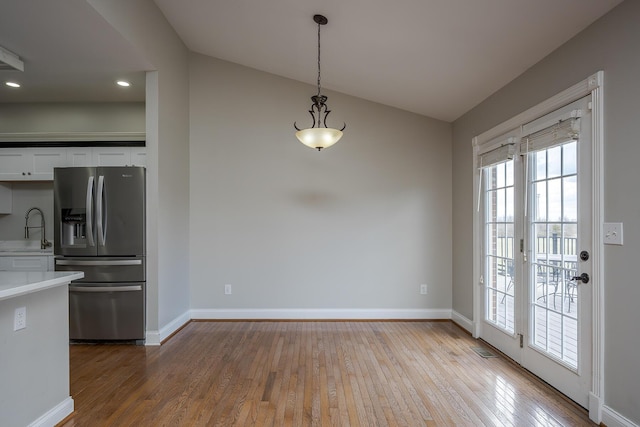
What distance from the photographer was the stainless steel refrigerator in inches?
136

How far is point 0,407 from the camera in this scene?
176cm

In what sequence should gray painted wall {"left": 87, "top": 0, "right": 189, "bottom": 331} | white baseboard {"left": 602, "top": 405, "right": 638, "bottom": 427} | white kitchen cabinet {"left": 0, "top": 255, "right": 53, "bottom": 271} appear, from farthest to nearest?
white kitchen cabinet {"left": 0, "top": 255, "right": 53, "bottom": 271} < gray painted wall {"left": 87, "top": 0, "right": 189, "bottom": 331} < white baseboard {"left": 602, "top": 405, "right": 638, "bottom": 427}

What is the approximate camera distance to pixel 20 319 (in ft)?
6.24

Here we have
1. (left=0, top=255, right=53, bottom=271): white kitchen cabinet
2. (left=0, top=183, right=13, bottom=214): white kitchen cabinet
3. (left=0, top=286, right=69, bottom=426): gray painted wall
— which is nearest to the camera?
(left=0, top=286, right=69, bottom=426): gray painted wall

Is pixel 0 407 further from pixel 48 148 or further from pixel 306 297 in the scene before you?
pixel 48 148

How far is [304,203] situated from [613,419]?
3490mm

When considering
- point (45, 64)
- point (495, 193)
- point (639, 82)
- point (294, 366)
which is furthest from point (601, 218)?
point (45, 64)

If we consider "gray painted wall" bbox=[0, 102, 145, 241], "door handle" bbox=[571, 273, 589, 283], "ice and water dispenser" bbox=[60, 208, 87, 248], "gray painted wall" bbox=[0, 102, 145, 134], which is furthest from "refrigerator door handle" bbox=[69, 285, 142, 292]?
"door handle" bbox=[571, 273, 589, 283]

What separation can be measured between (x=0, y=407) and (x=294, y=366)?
199 cm

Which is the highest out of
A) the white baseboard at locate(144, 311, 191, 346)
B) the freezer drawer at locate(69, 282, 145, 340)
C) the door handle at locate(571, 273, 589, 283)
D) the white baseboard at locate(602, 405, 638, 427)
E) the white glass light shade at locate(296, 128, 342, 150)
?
the white glass light shade at locate(296, 128, 342, 150)

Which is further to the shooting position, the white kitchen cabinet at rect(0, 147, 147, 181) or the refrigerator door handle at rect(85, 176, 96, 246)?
the white kitchen cabinet at rect(0, 147, 147, 181)

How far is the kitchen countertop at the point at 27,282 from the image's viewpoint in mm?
1664

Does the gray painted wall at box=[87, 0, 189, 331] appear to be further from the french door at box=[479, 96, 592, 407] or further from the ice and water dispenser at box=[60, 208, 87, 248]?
the french door at box=[479, 96, 592, 407]

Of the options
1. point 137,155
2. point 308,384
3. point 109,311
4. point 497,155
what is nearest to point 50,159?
point 137,155
